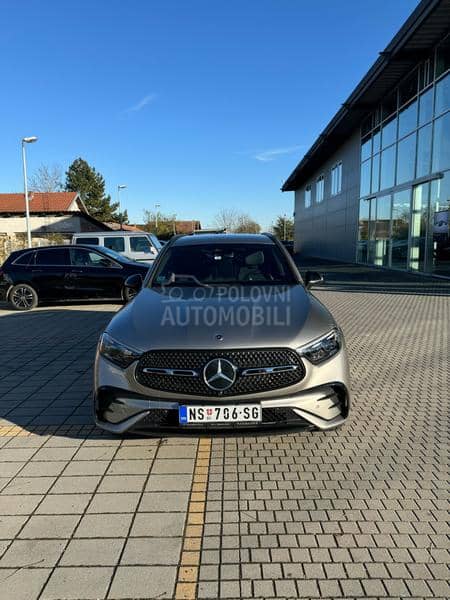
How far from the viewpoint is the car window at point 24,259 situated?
428 inches

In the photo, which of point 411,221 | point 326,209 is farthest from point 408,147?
point 326,209

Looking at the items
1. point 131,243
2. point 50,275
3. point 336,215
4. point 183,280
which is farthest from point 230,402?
point 336,215

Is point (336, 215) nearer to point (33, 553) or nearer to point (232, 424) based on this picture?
point (232, 424)

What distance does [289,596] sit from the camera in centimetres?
202

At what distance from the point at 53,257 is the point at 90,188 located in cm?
6231

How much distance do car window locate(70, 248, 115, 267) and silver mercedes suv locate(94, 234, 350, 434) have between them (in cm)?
790

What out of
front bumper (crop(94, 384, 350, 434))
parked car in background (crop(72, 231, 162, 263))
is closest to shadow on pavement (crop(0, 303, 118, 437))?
front bumper (crop(94, 384, 350, 434))

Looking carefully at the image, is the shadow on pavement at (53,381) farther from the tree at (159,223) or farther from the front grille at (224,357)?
the tree at (159,223)

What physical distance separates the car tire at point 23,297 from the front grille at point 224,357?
8867 millimetres

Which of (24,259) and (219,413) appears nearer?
(219,413)

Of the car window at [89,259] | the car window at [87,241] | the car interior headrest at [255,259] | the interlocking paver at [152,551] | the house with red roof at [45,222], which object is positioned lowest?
the interlocking paver at [152,551]

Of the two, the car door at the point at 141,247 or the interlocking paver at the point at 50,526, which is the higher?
the car door at the point at 141,247

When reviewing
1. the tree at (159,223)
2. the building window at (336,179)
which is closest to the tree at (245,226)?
the tree at (159,223)

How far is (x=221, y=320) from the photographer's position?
3.21m
